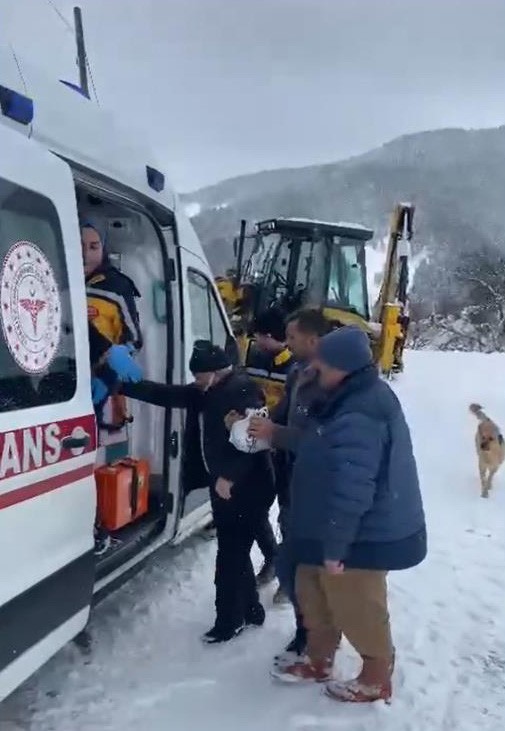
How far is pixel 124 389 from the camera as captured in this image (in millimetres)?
4215

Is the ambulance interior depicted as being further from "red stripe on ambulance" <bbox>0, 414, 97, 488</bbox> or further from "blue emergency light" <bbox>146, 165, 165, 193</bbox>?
"red stripe on ambulance" <bbox>0, 414, 97, 488</bbox>

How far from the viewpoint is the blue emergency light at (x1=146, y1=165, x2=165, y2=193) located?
4336mm

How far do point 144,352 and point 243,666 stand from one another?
1800mm

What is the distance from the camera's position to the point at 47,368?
3031mm

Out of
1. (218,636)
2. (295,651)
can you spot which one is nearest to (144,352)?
(218,636)

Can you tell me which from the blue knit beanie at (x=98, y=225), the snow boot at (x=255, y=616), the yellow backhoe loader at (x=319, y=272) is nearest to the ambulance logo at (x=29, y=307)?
the blue knit beanie at (x=98, y=225)

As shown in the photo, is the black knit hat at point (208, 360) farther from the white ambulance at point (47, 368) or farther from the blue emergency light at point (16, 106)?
the blue emergency light at point (16, 106)

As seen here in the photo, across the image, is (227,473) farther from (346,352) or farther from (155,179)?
(155,179)

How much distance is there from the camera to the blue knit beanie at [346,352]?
133 inches

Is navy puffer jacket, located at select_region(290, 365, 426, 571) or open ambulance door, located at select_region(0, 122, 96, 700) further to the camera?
navy puffer jacket, located at select_region(290, 365, 426, 571)

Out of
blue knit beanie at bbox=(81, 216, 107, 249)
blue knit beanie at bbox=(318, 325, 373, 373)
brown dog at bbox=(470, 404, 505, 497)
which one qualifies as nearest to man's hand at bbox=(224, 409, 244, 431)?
blue knit beanie at bbox=(318, 325, 373, 373)

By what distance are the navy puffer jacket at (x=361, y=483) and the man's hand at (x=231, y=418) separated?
500mm

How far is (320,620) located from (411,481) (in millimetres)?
807

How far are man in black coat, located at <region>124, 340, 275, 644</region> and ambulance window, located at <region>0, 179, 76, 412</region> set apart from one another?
0.99m
